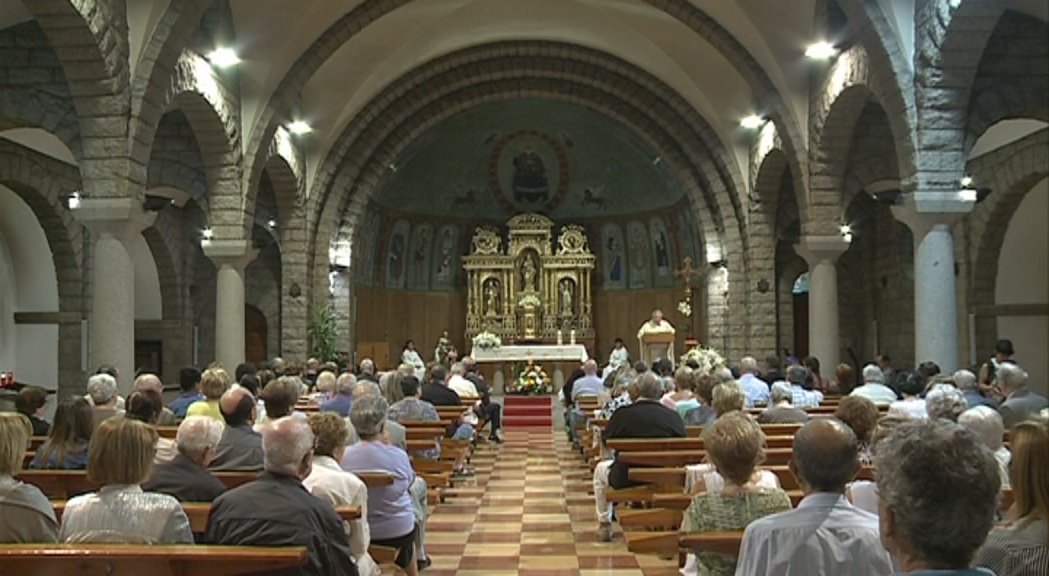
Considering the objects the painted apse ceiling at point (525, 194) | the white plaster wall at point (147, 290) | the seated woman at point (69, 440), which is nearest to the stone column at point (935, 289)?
the seated woman at point (69, 440)

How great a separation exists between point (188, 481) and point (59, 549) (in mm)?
1256

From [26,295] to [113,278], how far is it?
815 cm

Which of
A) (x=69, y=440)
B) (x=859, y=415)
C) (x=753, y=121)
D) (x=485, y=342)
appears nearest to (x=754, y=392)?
(x=859, y=415)

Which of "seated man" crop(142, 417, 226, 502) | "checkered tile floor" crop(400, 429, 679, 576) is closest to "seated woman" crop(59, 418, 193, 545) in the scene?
"seated man" crop(142, 417, 226, 502)

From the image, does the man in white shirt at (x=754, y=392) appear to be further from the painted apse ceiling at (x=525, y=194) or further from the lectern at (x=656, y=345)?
the painted apse ceiling at (x=525, y=194)

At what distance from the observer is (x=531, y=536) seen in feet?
28.3

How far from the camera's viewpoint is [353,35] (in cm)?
1783

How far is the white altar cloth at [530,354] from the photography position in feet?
75.9

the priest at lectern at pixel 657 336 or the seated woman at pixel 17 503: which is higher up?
the priest at lectern at pixel 657 336

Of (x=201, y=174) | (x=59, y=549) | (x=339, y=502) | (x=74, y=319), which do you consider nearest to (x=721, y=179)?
(x=201, y=174)

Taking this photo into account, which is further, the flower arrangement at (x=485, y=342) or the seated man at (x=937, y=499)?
the flower arrangement at (x=485, y=342)

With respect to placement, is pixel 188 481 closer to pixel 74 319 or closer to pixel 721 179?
pixel 74 319

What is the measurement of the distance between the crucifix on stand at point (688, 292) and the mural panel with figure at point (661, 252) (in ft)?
3.54

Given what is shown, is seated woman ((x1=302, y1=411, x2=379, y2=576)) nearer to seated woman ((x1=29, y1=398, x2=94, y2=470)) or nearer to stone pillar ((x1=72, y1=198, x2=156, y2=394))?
seated woman ((x1=29, y1=398, x2=94, y2=470))
